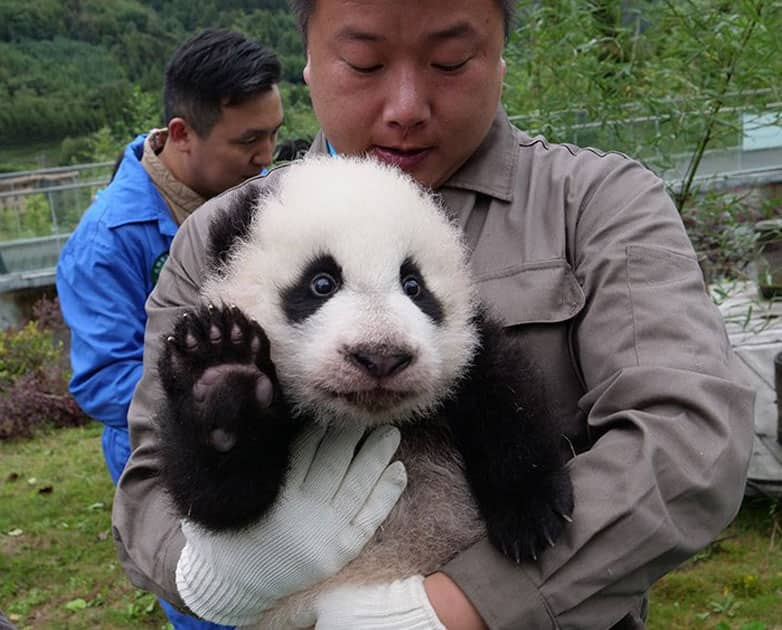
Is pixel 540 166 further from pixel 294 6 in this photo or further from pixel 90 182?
pixel 90 182

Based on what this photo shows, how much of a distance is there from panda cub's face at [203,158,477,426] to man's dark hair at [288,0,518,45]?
400 mm

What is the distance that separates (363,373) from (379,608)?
0.45m

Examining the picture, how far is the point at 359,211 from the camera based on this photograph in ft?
5.63

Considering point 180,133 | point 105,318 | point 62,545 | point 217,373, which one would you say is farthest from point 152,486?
point 62,545

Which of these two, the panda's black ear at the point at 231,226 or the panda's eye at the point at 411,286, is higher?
the panda's black ear at the point at 231,226

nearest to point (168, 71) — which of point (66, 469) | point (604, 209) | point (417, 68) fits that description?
point (417, 68)

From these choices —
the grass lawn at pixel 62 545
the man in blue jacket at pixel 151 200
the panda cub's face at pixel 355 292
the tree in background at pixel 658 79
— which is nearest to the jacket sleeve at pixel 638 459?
the panda cub's face at pixel 355 292

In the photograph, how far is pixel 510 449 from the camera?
5.79 feet

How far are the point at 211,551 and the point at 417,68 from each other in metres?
1.08

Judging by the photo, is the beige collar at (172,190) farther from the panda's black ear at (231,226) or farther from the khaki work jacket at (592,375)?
the panda's black ear at (231,226)

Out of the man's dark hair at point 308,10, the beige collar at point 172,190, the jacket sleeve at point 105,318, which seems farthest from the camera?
the beige collar at point 172,190

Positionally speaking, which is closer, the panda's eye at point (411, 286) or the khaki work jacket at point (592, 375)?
the khaki work jacket at point (592, 375)

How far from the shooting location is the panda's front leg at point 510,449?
5.39 ft

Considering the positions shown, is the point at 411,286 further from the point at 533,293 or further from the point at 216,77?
the point at 216,77
